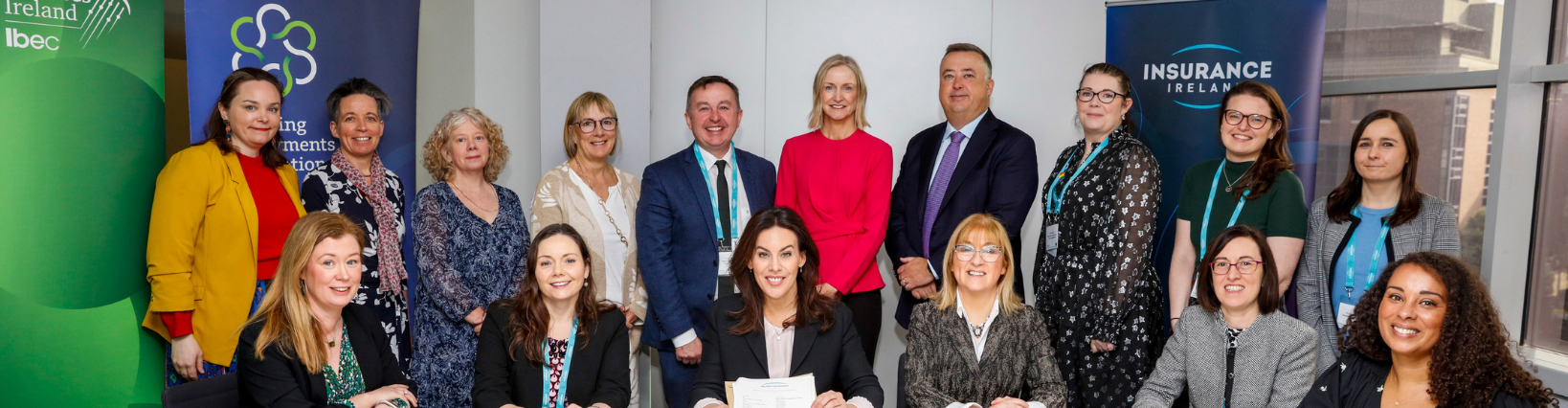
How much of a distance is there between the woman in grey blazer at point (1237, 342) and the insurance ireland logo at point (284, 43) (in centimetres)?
372

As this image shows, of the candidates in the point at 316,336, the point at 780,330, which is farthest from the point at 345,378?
the point at 780,330

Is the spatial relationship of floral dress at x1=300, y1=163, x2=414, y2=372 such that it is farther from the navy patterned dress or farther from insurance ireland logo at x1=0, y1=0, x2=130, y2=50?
insurance ireland logo at x1=0, y1=0, x2=130, y2=50

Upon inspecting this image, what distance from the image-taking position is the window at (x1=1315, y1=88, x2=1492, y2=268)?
4152mm

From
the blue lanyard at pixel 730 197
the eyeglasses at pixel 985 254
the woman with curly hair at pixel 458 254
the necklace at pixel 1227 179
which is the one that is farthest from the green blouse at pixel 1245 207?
the woman with curly hair at pixel 458 254

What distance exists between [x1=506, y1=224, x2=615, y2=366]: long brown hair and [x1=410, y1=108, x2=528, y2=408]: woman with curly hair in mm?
618

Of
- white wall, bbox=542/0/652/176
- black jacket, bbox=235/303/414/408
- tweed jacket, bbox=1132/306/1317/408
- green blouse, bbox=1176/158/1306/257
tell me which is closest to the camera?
black jacket, bbox=235/303/414/408

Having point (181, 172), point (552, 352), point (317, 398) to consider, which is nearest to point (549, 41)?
point (181, 172)

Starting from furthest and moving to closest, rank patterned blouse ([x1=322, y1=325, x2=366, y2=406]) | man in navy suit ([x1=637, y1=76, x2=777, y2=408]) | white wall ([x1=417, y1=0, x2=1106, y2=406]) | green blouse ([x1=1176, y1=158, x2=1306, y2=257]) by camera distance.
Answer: white wall ([x1=417, y1=0, x2=1106, y2=406])
man in navy suit ([x1=637, y1=76, x2=777, y2=408])
green blouse ([x1=1176, y1=158, x2=1306, y2=257])
patterned blouse ([x1=322, y1=325, x2=366, y2=406])

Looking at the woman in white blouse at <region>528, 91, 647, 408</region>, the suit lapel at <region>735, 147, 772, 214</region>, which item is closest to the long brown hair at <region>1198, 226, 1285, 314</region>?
the suit lapel at <region>735, 147, 772, 214</region>

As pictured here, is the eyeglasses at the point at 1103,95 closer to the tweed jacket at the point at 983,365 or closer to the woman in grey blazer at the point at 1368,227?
the woman in grey blazer at the point at 1368,227

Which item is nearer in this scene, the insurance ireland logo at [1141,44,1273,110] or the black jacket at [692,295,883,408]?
the black jacket at [692,295,883,408]

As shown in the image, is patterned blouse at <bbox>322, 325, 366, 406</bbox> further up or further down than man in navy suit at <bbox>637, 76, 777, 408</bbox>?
further down

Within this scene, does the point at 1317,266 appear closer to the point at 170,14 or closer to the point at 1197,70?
the point at 1197,70

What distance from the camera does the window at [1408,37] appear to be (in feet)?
13.5
